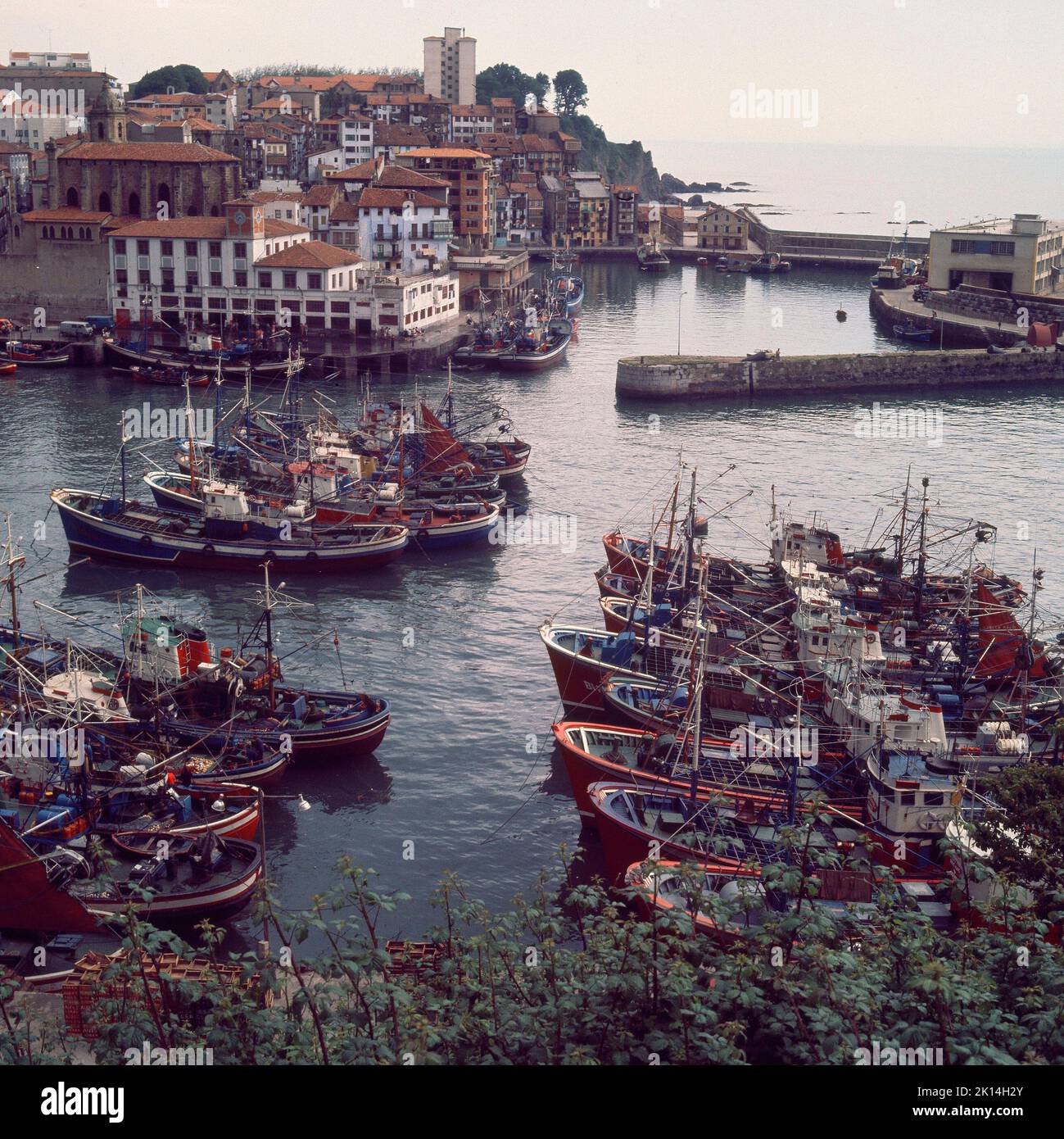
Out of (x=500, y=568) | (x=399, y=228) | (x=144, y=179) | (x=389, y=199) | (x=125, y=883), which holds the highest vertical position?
(x=144, y=179)

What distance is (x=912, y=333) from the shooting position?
8444cm

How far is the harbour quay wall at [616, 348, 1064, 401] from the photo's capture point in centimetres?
6588

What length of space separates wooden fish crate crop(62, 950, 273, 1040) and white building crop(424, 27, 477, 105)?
491 feet

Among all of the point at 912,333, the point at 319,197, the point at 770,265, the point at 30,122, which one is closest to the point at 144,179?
the point at 319,197

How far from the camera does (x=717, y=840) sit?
21.7m

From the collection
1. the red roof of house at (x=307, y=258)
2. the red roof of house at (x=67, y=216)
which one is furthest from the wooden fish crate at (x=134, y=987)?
the red roof of house at (x=67, y=216)

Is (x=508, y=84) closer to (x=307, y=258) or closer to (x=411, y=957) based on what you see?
(x=307, y=258)

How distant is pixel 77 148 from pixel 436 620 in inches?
2350

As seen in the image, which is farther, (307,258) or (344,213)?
(344,213)

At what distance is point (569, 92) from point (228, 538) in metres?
153

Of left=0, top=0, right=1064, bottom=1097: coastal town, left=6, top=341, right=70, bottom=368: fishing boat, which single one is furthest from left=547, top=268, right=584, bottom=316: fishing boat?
left=6, top=341, right=70, bottom=368: fishing boat

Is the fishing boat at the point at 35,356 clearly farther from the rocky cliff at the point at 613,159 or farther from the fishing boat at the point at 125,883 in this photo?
the rocky cliff at the point at 613,159

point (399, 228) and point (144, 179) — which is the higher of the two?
point (144, 179)
